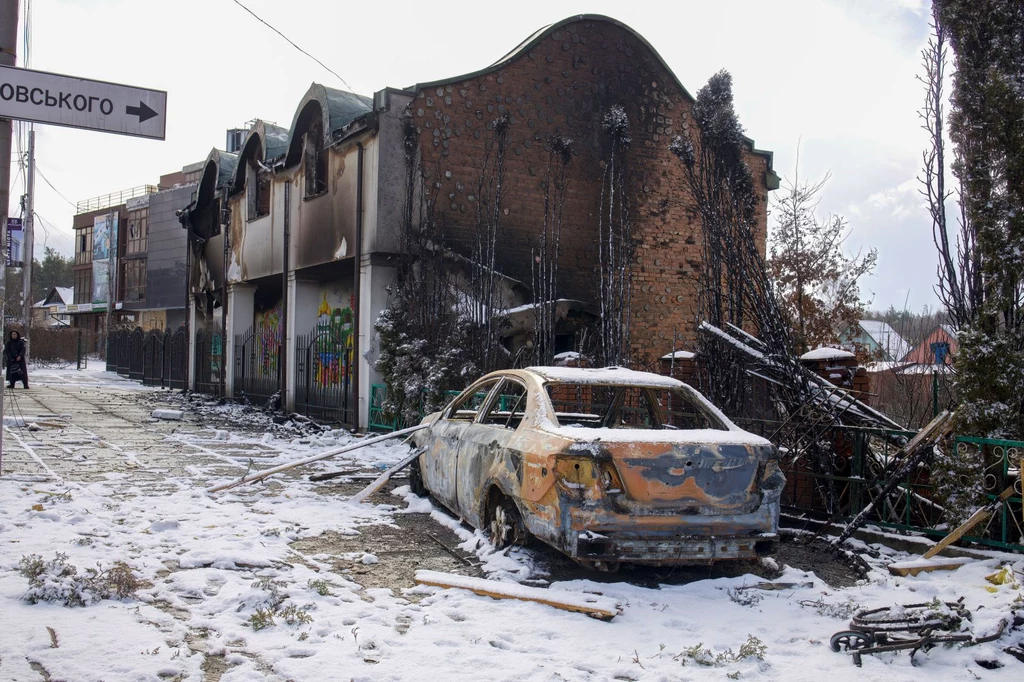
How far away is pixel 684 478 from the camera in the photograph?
5.64m

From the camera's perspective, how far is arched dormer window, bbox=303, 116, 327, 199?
18.7m

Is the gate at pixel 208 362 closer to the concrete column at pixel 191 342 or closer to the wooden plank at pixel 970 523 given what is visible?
the concrete column at pixel 191 342

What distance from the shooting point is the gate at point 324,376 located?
1780cm

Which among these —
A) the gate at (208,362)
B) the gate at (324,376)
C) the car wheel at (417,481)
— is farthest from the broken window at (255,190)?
the car wheel at (417,481)

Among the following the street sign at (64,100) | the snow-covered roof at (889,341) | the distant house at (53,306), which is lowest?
the snow-covered roof at (889,341)

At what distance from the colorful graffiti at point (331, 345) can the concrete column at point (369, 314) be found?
68.6 inches

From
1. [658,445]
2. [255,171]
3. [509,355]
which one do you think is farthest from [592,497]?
[255,171]

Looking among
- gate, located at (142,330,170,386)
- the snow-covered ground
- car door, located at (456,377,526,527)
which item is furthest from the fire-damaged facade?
gate, located at (142,330,170,386)

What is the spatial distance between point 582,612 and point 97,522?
4653 mm

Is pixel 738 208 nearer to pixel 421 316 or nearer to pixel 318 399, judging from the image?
pixel 421 316

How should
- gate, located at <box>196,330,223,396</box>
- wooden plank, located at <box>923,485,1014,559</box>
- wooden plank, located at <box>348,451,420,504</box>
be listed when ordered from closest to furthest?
wooden plank, located at <box>923,485,1014,559</box> → wooden plank, located at <box>348,451,420,504</box> → gate, located at <box>196,330,223,396</box>

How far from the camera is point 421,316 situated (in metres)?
15.3

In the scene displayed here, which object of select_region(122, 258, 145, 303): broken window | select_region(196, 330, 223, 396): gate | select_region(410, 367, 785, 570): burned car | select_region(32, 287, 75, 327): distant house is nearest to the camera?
select_region(410, 367, 785, 570): burned car

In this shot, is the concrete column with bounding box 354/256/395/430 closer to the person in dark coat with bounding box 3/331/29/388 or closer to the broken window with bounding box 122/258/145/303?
the person in dark coat with bounding box 3/331/29/388
